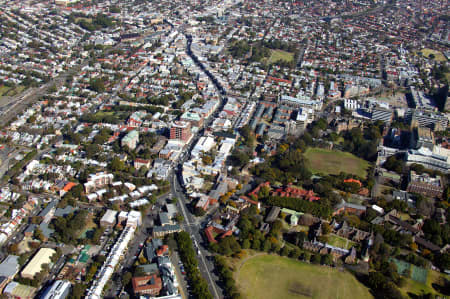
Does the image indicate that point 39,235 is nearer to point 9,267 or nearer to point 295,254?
point 9,267

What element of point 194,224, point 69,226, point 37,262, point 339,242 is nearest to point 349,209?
point 339,242

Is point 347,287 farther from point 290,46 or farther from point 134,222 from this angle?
point 290,46

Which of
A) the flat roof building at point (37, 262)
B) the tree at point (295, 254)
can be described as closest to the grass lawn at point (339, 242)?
the tree at point (295, 254)

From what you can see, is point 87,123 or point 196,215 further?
point 87,123

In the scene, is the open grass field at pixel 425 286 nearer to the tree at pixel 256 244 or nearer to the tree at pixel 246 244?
the tree at pixel 256 244

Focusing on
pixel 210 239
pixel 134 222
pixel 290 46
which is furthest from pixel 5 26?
pixel 210 239

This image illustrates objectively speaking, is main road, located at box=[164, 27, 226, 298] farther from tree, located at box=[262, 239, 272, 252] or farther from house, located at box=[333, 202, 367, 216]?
house, located at box=[333, 202, 367, 216]

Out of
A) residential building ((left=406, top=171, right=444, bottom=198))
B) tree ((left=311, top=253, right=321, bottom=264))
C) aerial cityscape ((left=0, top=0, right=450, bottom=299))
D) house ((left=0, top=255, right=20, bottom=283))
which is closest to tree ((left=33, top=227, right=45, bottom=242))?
aerial cityscape ((left=0, top=0, right=450, bottom=299))
